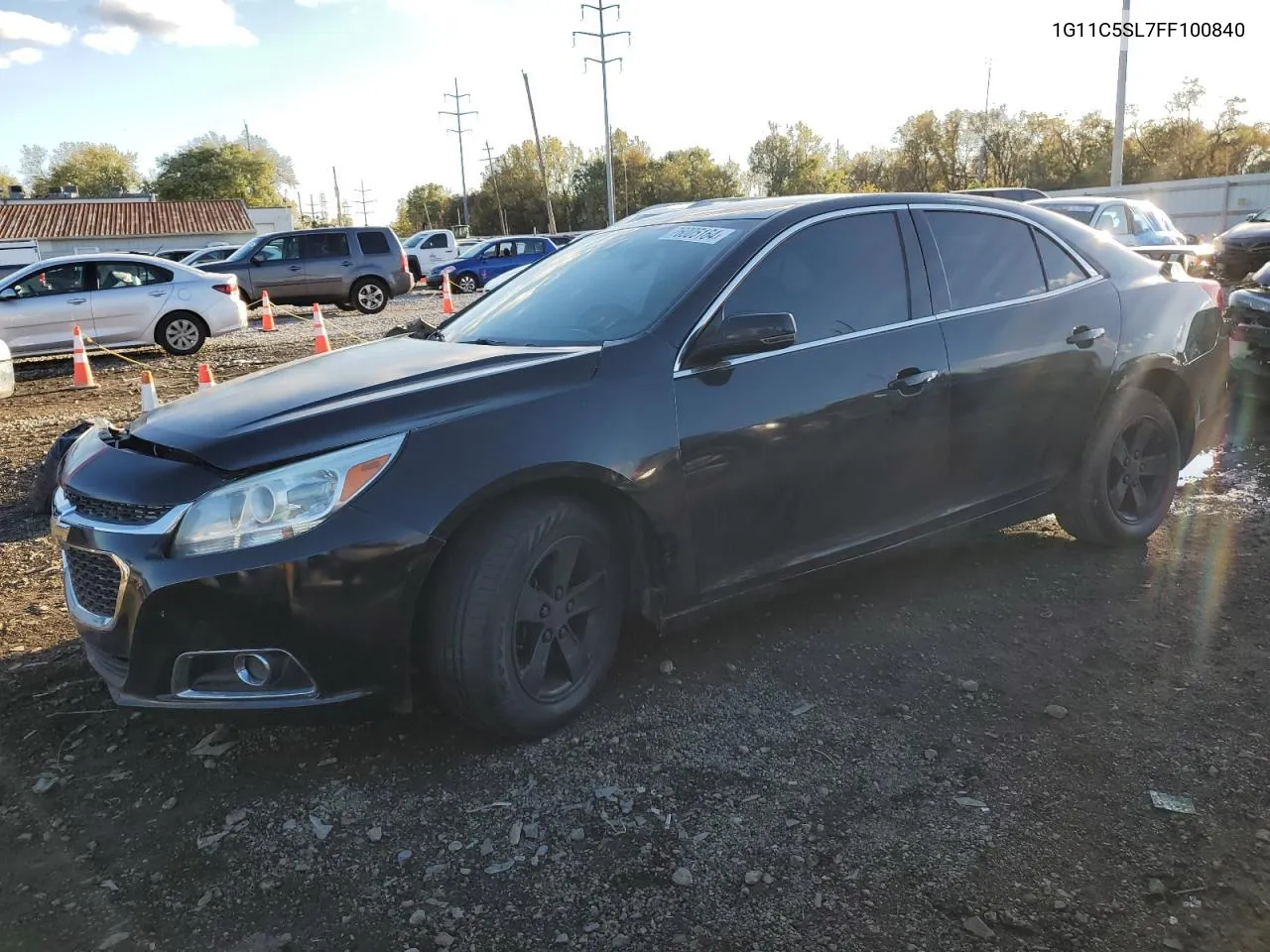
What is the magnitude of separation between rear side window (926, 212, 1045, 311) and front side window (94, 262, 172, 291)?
13.0 meters

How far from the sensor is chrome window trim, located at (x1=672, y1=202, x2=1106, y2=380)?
3250 mm

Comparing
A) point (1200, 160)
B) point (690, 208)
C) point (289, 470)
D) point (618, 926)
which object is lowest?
point (618, 926)

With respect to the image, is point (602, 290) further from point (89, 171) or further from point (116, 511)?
point (89, 171)

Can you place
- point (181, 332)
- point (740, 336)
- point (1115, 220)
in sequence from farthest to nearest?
point (181, 332) → point (1115, 220) → point (740, 336)

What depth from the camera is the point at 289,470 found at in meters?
2.64

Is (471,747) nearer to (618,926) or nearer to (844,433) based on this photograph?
(618,926)

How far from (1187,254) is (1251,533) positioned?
8235 millimetres

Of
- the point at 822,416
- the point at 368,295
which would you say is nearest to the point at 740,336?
the point at 822,416

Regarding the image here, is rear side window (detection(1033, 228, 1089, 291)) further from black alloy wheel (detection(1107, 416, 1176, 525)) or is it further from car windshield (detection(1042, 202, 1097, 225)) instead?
car windshield (detection(1042, 202, 1097, 225))

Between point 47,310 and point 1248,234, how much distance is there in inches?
750

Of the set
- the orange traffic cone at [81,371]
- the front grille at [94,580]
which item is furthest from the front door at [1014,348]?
the orange traffic cone at [81,371]

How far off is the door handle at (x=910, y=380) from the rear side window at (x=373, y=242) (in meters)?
18.4

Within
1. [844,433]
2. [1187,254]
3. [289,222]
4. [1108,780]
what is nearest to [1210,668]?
[1108,780]

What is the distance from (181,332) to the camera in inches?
556
